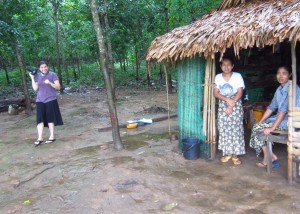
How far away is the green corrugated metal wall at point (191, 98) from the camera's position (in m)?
4.99

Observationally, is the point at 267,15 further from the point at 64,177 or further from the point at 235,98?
the point at 64,177

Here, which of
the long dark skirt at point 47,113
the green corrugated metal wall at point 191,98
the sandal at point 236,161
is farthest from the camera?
the long dark skirt at point 47,113

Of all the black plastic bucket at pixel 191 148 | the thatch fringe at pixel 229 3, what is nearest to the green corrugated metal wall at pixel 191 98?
the black plastic bucket at pixel 191 148

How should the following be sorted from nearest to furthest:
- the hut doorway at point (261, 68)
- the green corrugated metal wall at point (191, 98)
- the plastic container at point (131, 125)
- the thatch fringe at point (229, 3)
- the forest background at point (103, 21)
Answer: the green corrugated metal wall at point (191, 98) < the thatch fringe at point (229, 3) < the hut doorway at point (261, 68) < the plastic container at point (131, 125) < the forest background at point (103, 21)

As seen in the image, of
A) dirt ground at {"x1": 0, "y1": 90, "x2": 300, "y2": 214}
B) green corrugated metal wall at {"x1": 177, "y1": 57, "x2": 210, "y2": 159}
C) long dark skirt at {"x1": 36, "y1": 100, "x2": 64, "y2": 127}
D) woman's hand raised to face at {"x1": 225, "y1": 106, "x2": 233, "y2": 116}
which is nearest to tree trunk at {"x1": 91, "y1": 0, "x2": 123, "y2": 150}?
dirt ground at {"x1": 0, "y1": 90, "x2": 300, "y2": 214}

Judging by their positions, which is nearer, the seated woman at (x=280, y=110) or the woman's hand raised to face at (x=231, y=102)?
the seated woman at (x=280, y=110)

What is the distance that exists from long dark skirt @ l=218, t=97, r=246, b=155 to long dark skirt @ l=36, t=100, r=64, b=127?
354 cm

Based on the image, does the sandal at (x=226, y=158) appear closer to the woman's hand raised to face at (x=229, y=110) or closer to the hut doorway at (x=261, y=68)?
the woman's hand raised to face at (x=229, y=110)

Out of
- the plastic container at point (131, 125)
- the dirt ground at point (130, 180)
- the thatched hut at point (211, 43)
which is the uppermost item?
the thatched hut at point (211, 43)

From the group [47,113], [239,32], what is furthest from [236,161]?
[47,113]

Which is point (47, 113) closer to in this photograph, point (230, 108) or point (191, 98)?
point (191, 98)

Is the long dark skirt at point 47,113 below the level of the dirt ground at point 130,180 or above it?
above

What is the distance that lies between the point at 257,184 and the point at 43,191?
2.99 m

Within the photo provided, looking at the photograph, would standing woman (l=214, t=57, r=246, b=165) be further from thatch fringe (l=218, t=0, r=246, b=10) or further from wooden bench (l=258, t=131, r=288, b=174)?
thatch fringe (l=218, t=0, r=246, b=10)
